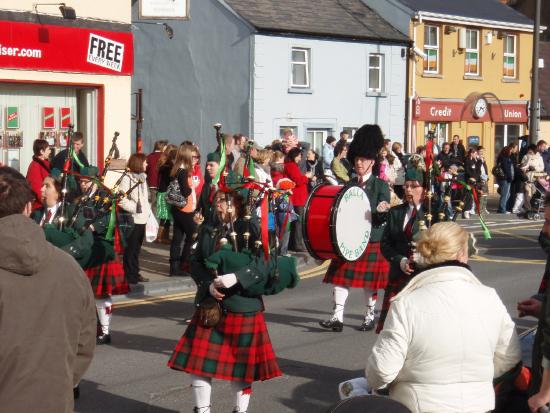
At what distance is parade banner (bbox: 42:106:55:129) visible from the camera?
19453 mm

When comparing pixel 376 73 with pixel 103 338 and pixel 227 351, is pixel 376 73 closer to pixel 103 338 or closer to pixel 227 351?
pixel 103 338

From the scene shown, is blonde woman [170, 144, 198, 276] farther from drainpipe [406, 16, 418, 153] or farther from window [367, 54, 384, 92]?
drainpipe [406, 16, 418, 153]

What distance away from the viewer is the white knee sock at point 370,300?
11045 millimetres

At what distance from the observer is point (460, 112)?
3631 centimetres

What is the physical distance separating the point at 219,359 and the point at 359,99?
1020 inches

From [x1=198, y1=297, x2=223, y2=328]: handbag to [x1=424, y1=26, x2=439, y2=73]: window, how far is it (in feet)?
94.4

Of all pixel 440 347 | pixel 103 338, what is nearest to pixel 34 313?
pixel 440 347

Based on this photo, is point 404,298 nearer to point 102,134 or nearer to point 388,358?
point 388,358

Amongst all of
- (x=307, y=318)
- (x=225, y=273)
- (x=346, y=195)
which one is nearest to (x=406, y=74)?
(x=307, y=318)

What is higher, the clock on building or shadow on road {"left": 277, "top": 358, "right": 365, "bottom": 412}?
the clock on building

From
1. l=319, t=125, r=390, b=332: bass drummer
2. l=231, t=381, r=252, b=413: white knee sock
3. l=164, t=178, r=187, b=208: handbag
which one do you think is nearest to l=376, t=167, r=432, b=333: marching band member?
l=319, t=125, r=390, b=332: bass drummer

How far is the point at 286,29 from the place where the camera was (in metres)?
30.2

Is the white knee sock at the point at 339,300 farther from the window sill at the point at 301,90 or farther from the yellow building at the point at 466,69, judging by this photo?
the yellow building at the point at 466,69

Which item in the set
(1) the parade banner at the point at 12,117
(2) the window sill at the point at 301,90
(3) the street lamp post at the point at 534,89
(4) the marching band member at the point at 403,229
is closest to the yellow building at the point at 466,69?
(2) the window sill at the point at 301,90
